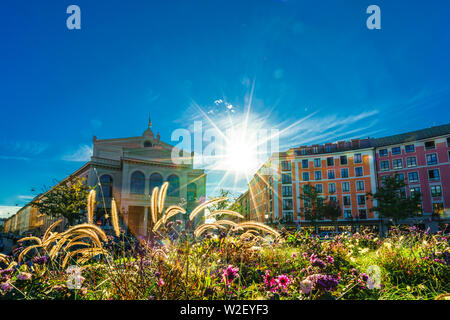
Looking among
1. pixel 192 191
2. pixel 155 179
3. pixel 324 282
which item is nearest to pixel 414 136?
pixel 192 191

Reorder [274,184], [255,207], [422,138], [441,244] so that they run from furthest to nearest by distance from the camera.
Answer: [255,207] < [274,184] < [422,138] < [441,244]

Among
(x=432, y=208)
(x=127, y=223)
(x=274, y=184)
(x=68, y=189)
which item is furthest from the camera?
(x=274, y=184)

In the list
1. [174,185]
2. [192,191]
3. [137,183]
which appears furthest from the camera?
[192,191]

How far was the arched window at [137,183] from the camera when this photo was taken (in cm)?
3575

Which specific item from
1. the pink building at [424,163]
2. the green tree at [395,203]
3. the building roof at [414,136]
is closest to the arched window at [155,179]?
the green tree at [395,203]

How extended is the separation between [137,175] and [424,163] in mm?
46556

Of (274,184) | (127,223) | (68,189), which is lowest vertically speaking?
(127,223)

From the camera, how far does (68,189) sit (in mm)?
22500

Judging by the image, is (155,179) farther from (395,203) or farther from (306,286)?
(306,286)

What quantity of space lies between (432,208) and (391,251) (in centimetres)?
4864

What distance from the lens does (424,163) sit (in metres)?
45.1

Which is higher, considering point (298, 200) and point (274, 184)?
point (274, 184)
